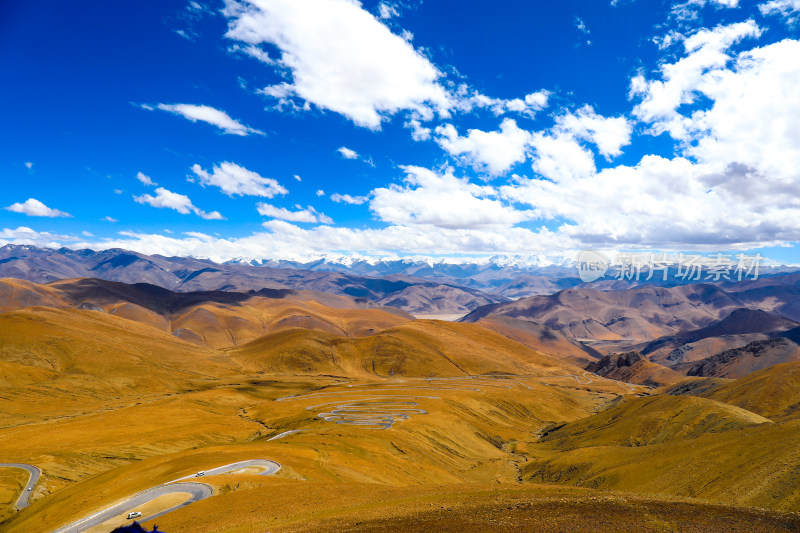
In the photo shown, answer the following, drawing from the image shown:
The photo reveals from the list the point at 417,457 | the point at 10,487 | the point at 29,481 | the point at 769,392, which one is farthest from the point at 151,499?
the point at 769,392

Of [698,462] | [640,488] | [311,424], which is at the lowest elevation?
[311,424]

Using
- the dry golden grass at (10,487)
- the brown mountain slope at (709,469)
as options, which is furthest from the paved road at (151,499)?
the brown mountain slope at (709,469)

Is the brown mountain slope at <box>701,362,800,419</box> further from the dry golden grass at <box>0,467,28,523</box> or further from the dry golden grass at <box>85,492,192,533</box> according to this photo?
the dry golden grass at <box>0,467,28,523</box>

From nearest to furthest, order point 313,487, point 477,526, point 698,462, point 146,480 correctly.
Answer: point 477,526 < point 313,487 < point 146,480 < point 698,462

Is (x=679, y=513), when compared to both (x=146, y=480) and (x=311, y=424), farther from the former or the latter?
(x=311, y=424)

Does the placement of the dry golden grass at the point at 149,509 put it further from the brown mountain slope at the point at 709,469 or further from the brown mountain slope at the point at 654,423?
the brown mountain slope at the point at 654,423

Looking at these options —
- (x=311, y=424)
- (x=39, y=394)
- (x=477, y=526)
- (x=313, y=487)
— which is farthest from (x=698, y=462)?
(x=39, y=394)
